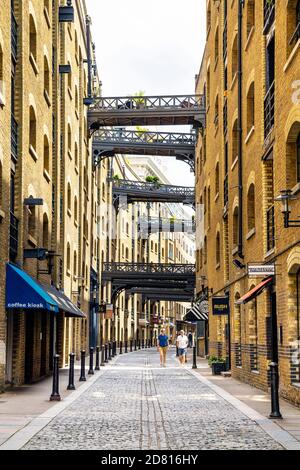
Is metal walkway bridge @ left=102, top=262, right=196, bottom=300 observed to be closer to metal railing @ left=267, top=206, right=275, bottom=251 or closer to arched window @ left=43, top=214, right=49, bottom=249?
arched window @ left=43, top=214, right=49, bottom=249

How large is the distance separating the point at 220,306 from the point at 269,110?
28.3ft

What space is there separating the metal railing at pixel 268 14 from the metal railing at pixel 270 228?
4.09 meters

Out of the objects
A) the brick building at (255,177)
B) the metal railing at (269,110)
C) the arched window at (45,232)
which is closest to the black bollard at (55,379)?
the brick building at (255,177)

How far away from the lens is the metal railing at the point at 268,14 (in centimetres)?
1748

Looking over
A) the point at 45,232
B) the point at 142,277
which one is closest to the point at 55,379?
the point at 45,232

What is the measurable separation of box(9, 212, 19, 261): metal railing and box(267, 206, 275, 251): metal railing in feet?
19.4

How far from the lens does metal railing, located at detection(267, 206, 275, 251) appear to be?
18188 millimetres

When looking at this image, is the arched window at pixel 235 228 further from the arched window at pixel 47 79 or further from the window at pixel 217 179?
the arched window at pixel 47 79

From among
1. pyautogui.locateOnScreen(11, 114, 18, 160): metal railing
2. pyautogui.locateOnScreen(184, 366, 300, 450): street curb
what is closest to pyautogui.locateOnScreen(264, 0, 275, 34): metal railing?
pyautogui.locateOnScreen(11, 114, 18, 160): metal railing

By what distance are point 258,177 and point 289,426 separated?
29.0ft

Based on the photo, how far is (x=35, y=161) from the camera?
22.0 m

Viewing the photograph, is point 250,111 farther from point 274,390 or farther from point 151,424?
point 151,424

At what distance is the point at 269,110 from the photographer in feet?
60.1
